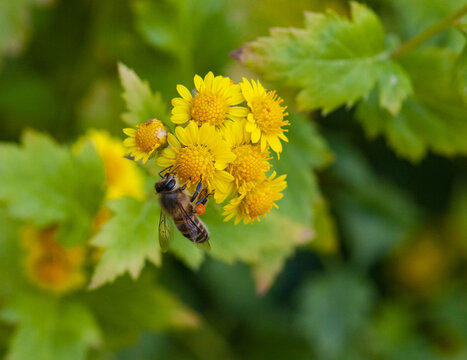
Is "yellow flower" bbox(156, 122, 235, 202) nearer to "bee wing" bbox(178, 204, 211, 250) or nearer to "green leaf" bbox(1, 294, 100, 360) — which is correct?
"bee wing" bbox(178, 204, 211, 250)

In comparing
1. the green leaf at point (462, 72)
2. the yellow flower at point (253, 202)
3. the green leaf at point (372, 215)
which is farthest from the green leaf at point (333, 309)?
the yellow flower at point (253, 202)

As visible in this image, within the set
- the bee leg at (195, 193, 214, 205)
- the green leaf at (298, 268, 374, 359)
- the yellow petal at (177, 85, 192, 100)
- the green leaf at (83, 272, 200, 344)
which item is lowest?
the green leaf at (298, 268, 374, 359)

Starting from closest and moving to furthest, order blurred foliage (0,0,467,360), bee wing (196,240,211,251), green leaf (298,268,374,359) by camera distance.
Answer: bee wing (196,240,211,251) → blurred foliage (0,0,467,360) → green leaf (298,268,374,359)

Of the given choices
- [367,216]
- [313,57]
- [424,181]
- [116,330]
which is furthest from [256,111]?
[424,181]

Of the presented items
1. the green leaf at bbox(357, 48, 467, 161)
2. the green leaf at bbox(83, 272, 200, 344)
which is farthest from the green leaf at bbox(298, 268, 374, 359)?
the green leaf at bbox(357, 48, 467, 161)

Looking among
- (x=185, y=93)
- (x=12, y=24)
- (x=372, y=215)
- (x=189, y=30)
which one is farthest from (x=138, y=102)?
(x=372, y=215)

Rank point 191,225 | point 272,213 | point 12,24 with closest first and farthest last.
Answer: point 191,225
point 272,213
point 12,24

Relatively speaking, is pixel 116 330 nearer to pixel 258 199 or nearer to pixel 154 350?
pixel 154 350

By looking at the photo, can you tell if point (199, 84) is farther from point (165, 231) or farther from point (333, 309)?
point (333, 309)
